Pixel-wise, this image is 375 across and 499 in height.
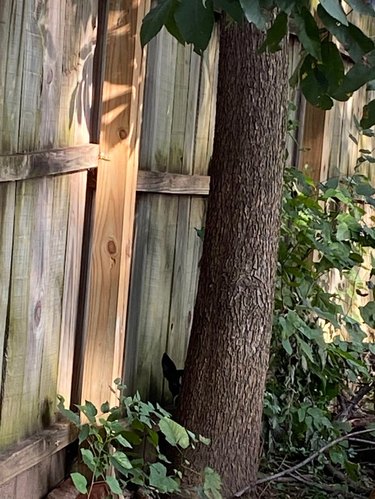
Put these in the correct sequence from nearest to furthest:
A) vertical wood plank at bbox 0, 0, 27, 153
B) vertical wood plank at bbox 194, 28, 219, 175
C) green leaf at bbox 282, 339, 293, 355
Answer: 1. vertical wood plank at bbox 0, 0, 27, 153
2. green leaf at bbox 282, 339, 293, 355
3. vertical wood plank at bbox 194, 28, 219, 175

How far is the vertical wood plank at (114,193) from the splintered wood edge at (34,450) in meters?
0.20

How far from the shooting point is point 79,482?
3.05 metres

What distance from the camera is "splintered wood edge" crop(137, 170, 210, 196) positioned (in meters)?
3.76

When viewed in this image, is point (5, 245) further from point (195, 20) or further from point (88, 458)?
point (195, 20)

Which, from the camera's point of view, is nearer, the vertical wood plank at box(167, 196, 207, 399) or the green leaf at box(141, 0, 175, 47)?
the green leaf at box(141, 0, 175, 47)

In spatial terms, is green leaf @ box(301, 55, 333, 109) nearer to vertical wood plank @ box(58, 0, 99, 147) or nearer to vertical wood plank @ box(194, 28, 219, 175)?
vertical wood plank @ box(58, 0, 99, 147)

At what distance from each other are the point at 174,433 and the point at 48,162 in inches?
42.5

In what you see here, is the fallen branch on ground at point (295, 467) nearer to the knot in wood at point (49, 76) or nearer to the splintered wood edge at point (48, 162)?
the splintered wood edge at point (48, 162)

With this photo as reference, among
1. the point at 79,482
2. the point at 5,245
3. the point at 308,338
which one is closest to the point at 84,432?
the point at 79,482

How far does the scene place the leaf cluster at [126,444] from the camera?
3.21 metres

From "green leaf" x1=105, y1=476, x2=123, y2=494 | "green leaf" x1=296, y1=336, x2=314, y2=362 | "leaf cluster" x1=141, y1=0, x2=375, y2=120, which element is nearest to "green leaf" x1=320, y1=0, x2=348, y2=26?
"leaf cluster" x1=141, y1=0, x2=375, y2=120

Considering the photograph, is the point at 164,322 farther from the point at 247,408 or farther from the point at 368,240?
the point at 368,240

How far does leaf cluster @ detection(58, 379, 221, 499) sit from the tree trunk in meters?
0.15

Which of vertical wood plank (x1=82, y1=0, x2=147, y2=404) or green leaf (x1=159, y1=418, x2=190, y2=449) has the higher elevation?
vertical wood plank (x1=82, y1=0, x2=147, y2=404)
